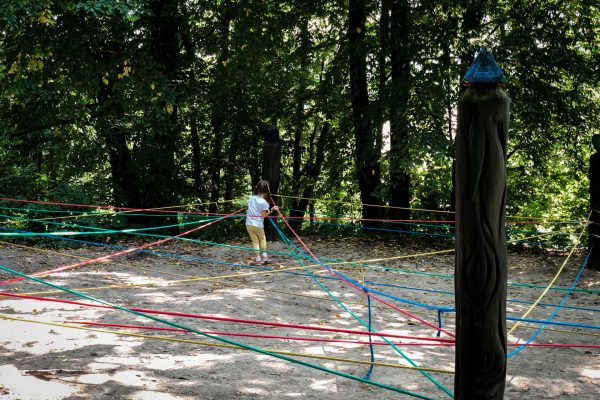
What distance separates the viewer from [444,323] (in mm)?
7301

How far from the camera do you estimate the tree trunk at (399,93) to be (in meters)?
12.4

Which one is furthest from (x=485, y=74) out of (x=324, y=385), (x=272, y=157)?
(x=272, y=157)

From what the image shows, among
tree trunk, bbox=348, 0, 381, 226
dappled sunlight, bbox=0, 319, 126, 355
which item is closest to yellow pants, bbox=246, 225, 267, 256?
tree trunk, bbox=348, 0, 381, 226

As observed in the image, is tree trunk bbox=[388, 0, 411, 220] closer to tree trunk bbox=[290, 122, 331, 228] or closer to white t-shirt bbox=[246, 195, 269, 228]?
white t-shirt bbox=[246, 195, 269, 228]

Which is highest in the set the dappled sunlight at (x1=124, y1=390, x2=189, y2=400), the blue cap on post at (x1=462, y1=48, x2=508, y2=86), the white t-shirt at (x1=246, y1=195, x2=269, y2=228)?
the blue cap on post at (x1=462, y1=48, x2=508, y2=86)

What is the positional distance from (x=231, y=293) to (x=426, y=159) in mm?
5611

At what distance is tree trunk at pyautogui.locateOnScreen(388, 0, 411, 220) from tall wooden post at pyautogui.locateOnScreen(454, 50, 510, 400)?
9.61 m

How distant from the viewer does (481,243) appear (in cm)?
233

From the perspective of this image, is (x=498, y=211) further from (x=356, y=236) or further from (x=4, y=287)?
(x=356, y=236)

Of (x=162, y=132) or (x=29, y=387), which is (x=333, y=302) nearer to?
(x=29, y=387)

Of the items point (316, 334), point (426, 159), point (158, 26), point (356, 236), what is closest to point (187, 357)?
point (316, 334)

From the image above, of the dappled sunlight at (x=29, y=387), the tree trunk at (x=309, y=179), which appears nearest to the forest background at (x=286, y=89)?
the tree trunk at (x=309, y=179)

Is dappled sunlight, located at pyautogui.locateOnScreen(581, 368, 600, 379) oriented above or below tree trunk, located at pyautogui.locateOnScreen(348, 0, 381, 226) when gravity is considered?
below

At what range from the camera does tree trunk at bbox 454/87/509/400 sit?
7.57 ft
